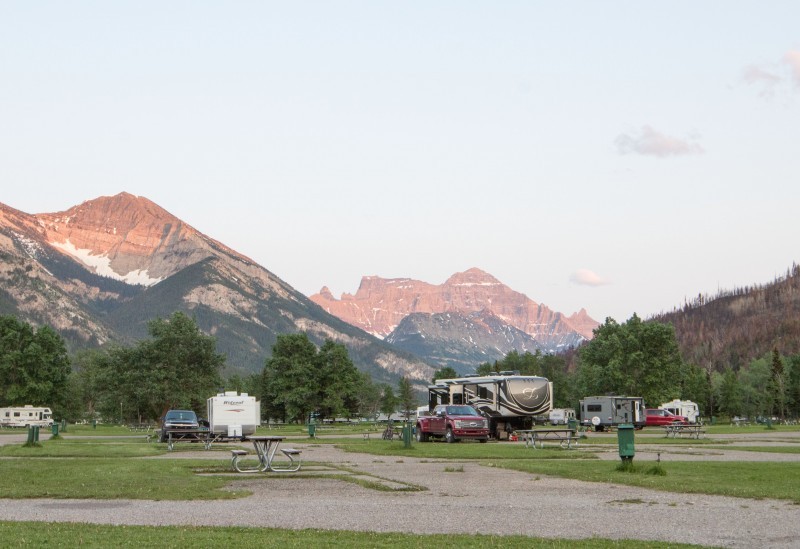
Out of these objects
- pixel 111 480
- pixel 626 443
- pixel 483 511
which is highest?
pixel 626 443

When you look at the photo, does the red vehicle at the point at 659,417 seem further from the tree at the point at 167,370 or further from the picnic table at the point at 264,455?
the picnic table at the point at 264,455

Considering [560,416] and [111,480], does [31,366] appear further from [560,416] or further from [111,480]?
[111,480]

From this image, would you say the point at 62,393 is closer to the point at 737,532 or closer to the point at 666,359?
the point at 666,359

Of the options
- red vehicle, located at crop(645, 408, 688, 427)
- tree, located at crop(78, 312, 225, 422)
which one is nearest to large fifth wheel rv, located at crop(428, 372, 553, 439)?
red vehicle, located at crop(645, 408, 688, 427)

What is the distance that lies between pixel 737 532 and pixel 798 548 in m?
1.55

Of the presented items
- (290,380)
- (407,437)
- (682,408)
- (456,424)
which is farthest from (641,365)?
(407,437)

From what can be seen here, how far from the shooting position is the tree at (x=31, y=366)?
101 m

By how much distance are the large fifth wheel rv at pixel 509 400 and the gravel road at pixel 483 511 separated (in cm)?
2989

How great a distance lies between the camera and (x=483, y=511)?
17.1 m

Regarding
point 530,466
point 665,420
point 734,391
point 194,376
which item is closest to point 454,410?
point 530,466

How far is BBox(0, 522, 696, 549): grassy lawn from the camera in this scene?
41.7ft

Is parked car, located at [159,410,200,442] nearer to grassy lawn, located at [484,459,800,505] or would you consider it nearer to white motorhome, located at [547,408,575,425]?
grassy lawn, located at [484,459,800,505]

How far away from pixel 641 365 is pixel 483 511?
93.2 m

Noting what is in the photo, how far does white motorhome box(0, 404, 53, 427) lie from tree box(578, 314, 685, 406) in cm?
6074
